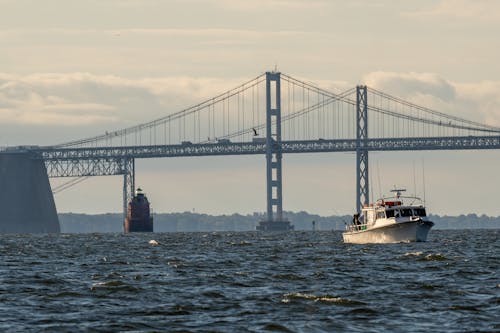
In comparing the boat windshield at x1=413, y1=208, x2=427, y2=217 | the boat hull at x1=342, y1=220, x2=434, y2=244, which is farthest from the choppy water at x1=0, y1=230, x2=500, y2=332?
the boat windshield at x1=413, y1=208, x2=427, y2=217

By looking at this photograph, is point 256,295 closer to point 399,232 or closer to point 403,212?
point 399,232

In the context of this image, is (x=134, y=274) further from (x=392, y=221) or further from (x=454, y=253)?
(x=392, y=221)

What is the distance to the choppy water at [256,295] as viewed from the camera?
37812 millimetres

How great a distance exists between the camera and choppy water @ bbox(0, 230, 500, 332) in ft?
124

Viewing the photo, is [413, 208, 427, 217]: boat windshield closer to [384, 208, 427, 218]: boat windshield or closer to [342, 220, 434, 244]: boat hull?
[384, 208, 427, 218]: boat windshield

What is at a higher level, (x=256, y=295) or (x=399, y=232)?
(x=399, y=232)

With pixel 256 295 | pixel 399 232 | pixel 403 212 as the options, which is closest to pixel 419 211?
pixel 403 212

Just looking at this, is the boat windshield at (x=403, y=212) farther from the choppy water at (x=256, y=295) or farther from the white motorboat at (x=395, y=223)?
the choppy water at (x=256, y=295)

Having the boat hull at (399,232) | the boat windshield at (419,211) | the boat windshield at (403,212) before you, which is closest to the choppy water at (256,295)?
the boat hull at (399,232)

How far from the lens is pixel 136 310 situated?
136 feet

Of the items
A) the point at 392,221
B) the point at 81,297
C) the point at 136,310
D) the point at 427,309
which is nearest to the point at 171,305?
the point at 136,310

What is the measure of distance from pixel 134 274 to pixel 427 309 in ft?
65.5

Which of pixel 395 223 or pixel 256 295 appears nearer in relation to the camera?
pixel 256 295

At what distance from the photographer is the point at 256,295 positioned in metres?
46.2
